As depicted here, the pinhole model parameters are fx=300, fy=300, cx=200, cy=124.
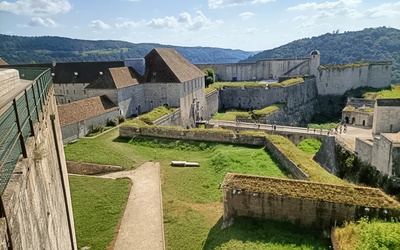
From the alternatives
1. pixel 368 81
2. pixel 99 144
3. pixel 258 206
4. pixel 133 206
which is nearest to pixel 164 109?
pixel 99 144

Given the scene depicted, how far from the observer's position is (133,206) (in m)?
14.1

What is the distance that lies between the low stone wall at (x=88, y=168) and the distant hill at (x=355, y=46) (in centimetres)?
9139

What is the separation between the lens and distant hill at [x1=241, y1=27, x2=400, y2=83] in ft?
326

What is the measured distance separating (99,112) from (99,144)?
210 inches

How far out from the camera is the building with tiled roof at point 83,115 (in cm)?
2241

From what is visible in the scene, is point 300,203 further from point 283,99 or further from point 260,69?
point 260,69

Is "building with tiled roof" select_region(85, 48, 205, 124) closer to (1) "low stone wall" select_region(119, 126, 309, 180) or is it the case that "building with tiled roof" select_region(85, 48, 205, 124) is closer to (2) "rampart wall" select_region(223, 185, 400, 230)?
(1) "low stone wall" select_region(119, 126, 309, 180)

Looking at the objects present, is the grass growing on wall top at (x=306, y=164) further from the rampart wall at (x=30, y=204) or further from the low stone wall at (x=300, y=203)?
the rampart wall at (x=30, y=204)

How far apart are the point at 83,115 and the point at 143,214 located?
13676 mm

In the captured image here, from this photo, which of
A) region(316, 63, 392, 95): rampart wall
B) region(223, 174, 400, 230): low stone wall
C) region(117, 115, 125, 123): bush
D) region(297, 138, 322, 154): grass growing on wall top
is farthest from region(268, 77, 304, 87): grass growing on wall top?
region(223, 174, 400, 230): low stone wall

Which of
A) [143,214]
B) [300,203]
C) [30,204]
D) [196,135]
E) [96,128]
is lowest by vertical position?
[143,214]

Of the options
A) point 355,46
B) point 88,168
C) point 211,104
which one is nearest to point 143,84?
point 211,104

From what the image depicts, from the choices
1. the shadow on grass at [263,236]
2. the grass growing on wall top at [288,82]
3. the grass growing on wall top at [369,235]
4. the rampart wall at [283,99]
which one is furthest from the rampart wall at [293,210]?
the grass growing on wall top at [288,82]

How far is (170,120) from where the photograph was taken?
95.8ft
